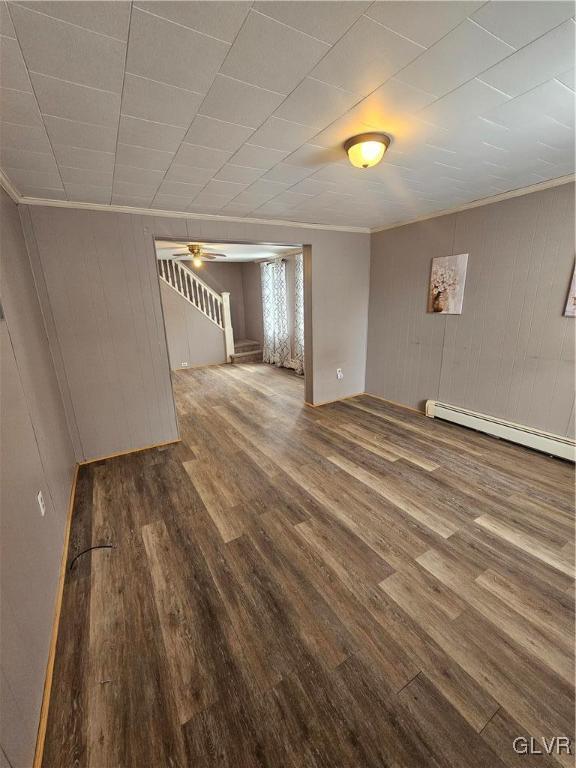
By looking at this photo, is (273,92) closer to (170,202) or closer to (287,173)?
(287,173)

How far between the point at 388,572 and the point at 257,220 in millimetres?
3493

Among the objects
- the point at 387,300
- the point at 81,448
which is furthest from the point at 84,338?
the point at 387,300

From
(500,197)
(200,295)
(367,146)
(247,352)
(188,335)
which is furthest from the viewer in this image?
(247,352)

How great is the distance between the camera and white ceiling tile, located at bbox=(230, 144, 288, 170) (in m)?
1.80

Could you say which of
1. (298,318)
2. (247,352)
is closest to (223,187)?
(298,318)

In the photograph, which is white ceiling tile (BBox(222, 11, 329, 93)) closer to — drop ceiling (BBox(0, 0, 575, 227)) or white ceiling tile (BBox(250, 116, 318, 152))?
drop ceiling (BBox(0, 0, 575, 227))

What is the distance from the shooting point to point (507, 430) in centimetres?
304

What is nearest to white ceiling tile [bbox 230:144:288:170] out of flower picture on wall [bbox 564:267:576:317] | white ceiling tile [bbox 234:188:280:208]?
white ceiling tile [bbox 234:188:280:208]

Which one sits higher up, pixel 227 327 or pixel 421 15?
pixel 421 15

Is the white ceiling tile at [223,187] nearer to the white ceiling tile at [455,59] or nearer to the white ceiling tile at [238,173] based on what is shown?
the white ceiling tile at [238,173]

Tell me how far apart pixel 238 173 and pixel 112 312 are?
1.71 metres

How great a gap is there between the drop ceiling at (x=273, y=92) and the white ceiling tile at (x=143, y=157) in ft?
0.04

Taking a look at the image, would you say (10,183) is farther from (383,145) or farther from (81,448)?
(383,145)

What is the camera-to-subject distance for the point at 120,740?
3.51 feet
